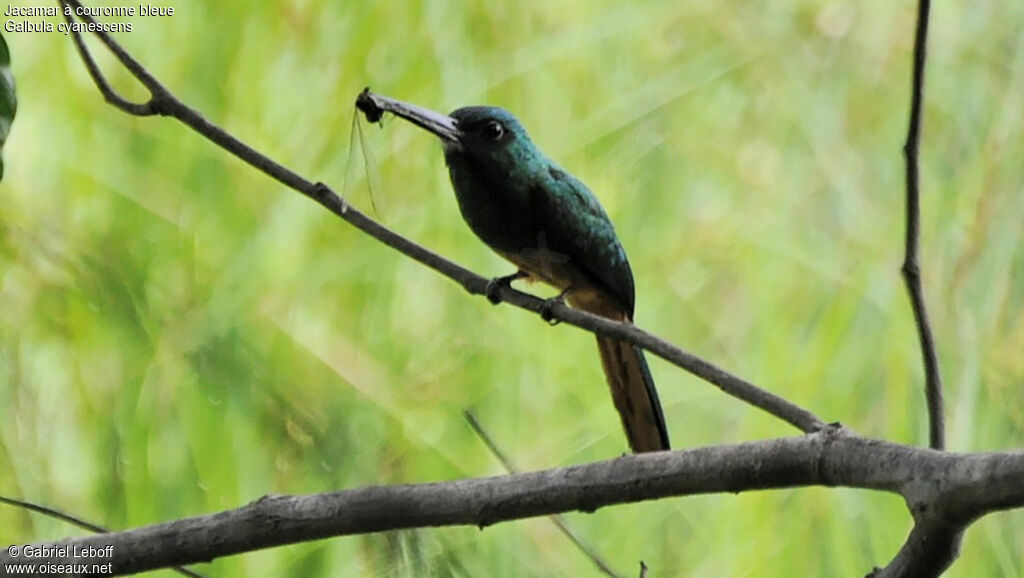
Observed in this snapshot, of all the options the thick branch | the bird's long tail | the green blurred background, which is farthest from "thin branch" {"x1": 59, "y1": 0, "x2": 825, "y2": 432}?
the green blurred background

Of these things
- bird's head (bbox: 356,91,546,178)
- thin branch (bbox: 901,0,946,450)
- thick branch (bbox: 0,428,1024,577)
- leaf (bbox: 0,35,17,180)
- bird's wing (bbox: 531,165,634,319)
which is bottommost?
thick branch (bbox: 0,428,1024,577)

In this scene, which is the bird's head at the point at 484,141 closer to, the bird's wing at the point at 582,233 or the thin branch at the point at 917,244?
the bird's wing at the point at 582,233

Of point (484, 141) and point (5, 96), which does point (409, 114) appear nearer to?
point (484, 141)

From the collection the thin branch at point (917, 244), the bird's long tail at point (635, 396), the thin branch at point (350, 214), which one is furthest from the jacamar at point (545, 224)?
the thin branch at point (917, 244)

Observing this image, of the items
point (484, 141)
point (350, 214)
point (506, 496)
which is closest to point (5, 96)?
point (350, 214)

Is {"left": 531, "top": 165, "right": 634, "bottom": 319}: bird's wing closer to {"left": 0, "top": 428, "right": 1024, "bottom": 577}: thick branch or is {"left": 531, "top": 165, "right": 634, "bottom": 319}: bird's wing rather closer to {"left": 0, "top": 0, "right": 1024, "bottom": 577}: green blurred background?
{"left": 0, "top": 0, "right": 1024, "bottom": 577}: green blurred background

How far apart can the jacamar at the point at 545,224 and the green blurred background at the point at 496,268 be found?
0.09 metres

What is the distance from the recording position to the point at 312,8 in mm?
1588

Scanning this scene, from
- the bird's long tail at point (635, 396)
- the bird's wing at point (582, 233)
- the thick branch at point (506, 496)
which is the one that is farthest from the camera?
the bird's wing at point (582, 233)

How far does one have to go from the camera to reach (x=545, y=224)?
1485mm

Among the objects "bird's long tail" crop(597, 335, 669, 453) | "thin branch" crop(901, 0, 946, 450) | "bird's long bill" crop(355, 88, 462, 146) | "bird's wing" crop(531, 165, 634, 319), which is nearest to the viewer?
"thin branch" crop(901, 0, 946, 450)

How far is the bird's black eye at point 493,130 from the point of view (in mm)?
1445

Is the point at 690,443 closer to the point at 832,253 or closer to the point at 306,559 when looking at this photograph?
the point at 832,253

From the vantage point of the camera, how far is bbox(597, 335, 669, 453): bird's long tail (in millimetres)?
1363
